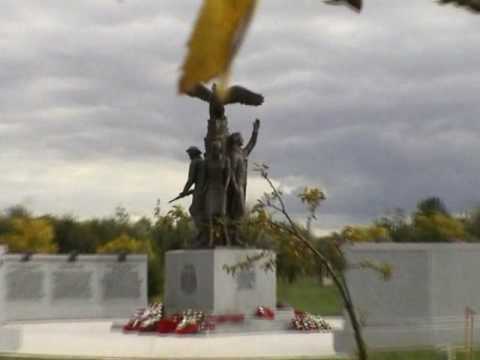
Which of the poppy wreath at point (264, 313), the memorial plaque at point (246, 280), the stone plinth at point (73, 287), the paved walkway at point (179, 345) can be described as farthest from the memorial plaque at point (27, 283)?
the poppy wreath at point (264, 313)

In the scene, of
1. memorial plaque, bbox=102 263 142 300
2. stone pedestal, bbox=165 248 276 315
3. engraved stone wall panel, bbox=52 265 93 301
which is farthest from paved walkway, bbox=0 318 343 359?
memorial plaque, bbox=102 263 142 300

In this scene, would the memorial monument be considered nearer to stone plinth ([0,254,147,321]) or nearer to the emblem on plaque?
the emblem on plaque

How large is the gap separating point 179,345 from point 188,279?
3814 mm

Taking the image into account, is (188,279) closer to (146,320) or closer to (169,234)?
(146,320)

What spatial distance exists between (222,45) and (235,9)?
0.29 ft

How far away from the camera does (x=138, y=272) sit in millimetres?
29047

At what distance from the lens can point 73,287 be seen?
92.1ft

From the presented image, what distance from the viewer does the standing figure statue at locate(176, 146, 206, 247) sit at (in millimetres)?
21344

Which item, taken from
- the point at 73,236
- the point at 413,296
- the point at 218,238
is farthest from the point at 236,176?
the point at 73,236

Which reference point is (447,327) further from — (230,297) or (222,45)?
(222,45)

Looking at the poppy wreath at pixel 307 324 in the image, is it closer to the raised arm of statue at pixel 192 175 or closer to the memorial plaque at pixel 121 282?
the raised arm of statue at pixel 192 175

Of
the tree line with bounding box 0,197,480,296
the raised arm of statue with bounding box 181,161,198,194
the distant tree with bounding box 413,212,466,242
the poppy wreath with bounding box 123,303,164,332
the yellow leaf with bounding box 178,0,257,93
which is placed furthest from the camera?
the distant tree with bounding box 413,212,466,242

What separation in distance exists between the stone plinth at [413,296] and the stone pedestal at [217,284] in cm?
469

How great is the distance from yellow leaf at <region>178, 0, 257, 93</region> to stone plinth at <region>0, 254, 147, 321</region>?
25318mm
